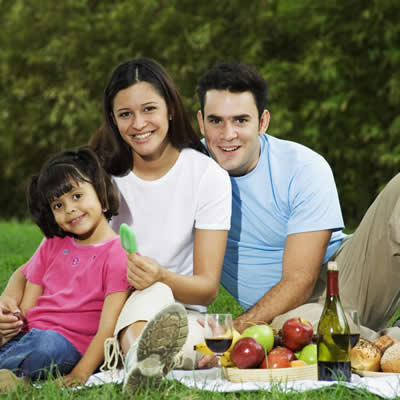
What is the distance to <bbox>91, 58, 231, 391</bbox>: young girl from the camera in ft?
12.3

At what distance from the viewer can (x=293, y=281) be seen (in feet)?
12.8

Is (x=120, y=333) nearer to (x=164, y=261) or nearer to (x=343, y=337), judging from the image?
(x=164, y=261)

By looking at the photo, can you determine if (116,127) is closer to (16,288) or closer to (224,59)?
(16,288)

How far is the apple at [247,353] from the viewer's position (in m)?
3.03

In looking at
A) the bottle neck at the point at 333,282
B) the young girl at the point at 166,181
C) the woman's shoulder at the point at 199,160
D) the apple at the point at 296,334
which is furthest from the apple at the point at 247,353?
the woman's shoulder at the point at 199,160

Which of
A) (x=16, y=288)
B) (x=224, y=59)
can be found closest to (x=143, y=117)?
(x=16, y=288)

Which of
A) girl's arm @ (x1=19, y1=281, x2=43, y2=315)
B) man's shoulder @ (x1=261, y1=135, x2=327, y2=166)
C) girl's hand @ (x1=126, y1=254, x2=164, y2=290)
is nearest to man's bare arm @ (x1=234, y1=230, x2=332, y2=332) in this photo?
man's shoulder @ (x1=261, y1=135, x2=327, y2=166)

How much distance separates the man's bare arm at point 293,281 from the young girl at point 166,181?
0.35 meters

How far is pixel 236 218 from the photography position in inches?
167

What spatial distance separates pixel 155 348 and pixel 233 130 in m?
1.72

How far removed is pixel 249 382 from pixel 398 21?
885cm

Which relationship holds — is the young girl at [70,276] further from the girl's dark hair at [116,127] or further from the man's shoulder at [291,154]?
the man's shoulder at [291,154]

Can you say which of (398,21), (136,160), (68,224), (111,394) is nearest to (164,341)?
(111,394)

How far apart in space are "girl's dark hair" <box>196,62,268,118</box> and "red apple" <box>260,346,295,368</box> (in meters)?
1.71
